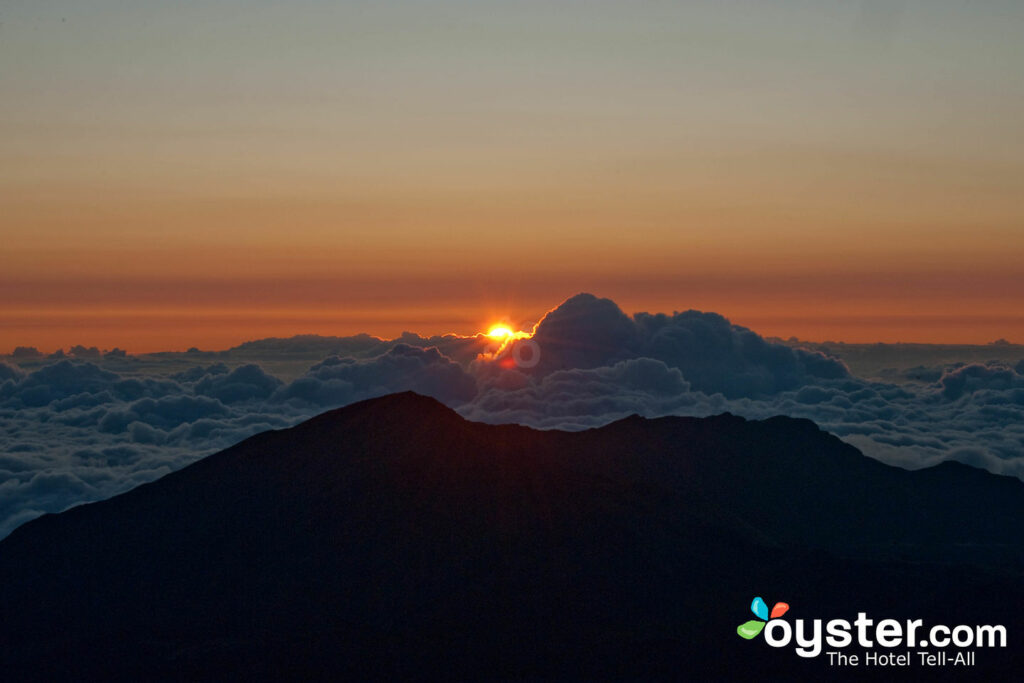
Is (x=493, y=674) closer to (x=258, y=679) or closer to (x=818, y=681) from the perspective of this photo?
(x=258, y=679)

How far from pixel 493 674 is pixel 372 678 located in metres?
22.7

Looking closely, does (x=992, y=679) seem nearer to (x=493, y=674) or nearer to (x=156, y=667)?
(x=493, y=674)

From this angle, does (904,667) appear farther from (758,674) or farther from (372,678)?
(372,678)

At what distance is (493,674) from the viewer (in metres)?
196

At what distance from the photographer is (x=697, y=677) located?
192m

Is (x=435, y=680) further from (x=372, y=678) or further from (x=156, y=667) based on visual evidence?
(x=156, y=667)

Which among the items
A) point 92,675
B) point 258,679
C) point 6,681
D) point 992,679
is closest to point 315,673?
point 258,679

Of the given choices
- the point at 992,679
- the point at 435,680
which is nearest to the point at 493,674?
the point at 435,680

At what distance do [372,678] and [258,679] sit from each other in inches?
824

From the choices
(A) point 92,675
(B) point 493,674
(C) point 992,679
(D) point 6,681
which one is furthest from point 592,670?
(D) point 6,681

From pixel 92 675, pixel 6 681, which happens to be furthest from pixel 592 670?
pixel 6 681

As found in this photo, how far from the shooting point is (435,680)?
19350 cm

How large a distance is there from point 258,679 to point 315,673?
10.4 m

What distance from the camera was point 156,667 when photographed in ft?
644
